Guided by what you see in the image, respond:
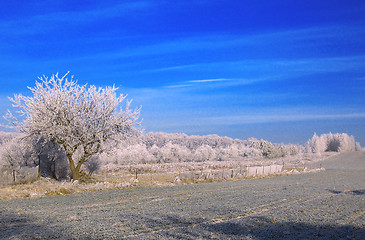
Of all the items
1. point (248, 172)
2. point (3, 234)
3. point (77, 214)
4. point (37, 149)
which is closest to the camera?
point (3, 234)

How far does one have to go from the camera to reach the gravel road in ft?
A: 39.7

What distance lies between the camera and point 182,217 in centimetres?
1508

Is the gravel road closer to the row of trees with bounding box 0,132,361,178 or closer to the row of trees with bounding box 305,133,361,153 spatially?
the row of trees with bounding box 0,132,361,178

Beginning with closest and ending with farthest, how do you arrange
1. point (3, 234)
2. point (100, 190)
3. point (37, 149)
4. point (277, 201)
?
point (3, 234)
point (277, 201)
point (100, 190)
point (37, 149)

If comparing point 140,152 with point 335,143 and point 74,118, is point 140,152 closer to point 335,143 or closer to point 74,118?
point 74,118

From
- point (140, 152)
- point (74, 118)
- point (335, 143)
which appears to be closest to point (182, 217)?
point (74, 118)

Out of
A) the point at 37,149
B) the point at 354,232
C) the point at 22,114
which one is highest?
the point at 22,114

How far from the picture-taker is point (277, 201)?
2059 cm

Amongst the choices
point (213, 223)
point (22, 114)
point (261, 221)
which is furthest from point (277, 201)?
point (22, 114)

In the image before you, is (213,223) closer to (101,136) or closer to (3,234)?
(3,234)

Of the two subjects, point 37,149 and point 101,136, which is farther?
point 37,149

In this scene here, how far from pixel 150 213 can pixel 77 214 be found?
3004mm

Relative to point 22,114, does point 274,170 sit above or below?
below

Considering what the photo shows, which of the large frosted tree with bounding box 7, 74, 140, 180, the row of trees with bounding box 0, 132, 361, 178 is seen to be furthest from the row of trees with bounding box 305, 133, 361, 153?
the large frosted tree with bounding box 7, 74, 140, 180
